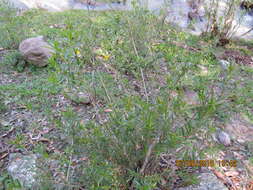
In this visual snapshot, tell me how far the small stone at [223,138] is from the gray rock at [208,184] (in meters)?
0.69

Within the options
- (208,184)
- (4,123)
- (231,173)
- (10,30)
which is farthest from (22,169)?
(10,30)

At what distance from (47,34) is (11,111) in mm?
2559

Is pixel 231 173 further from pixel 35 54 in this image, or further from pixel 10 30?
pixel 10 30

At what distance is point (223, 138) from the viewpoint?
263cm

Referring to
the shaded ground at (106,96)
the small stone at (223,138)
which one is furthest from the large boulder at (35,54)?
the small stone at (223,138)

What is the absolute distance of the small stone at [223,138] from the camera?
103 inches

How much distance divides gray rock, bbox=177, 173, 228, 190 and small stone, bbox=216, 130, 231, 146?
69cm

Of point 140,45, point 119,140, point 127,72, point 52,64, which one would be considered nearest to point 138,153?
point 119,140

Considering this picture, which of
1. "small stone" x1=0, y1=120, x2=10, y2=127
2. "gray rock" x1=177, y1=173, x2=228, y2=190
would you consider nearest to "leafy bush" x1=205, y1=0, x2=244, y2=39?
"gray rock" x1=177, y1=173, x2=228, y2=190

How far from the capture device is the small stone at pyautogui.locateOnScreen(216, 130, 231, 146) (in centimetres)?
261

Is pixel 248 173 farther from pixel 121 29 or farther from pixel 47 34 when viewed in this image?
pixel 47 34

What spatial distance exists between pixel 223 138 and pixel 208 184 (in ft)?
2.82

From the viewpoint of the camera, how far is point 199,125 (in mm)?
1463

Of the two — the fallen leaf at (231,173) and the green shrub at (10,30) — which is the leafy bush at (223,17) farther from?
the green shrub at (10,30)
